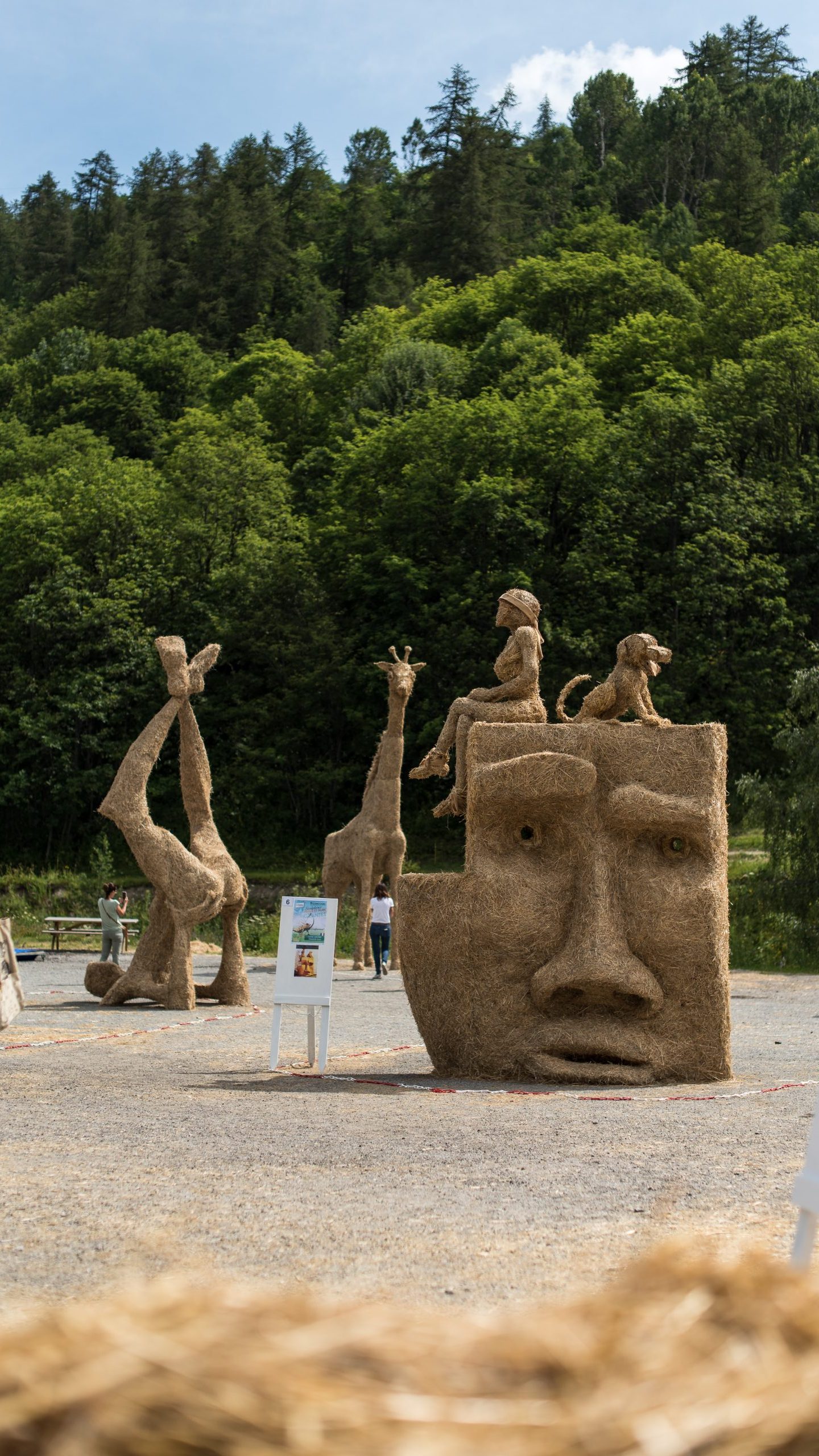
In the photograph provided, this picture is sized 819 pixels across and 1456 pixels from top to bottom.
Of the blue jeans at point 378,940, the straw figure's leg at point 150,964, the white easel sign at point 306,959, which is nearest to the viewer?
the white easel sign at point 306,959

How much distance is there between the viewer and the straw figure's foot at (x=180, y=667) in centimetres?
1692

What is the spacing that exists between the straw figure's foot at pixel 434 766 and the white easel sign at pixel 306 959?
2.27 m

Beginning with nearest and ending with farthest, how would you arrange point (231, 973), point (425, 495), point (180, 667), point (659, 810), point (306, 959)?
point (659, 810) → point (306, 959) → point (180, 667) → point (231, 973) → point (425, 495)

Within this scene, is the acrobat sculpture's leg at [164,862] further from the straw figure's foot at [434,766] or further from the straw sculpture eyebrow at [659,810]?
the straw sculpture eyebrow at [659,810]

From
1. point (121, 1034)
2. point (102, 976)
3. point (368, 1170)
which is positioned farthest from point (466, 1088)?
point (102, 976)

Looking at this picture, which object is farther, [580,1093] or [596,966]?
[596,966]

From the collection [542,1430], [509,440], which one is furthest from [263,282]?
[542,1430]

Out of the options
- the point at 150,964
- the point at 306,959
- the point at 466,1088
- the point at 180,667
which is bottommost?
the point at 466,1088

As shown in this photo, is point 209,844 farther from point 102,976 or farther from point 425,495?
point 425,495

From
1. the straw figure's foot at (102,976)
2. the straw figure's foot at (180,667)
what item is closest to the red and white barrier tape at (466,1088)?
the straw figure's foot at (102,976)

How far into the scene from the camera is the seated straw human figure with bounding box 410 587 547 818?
41.2 ft

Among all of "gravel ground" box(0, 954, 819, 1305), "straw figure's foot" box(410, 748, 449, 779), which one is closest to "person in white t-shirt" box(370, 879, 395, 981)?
"straw figure's foot" box(410, 748, 449, 779)

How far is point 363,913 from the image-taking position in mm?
22594

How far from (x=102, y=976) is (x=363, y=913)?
5.51 metres
